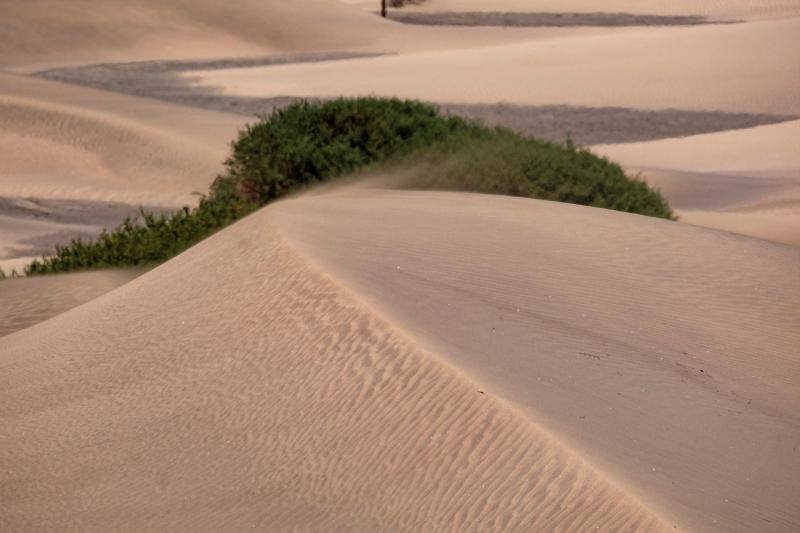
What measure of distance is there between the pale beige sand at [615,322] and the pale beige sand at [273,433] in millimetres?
186

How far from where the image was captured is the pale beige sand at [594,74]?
33250mm

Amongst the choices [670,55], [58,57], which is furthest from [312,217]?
[58,57]

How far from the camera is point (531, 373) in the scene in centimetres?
572

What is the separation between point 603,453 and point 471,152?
771cm

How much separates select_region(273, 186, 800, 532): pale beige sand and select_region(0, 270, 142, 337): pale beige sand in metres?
2.41

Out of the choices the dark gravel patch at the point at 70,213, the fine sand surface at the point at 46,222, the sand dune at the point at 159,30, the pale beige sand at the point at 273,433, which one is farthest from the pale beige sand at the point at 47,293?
the sand dune at the point at 159,30

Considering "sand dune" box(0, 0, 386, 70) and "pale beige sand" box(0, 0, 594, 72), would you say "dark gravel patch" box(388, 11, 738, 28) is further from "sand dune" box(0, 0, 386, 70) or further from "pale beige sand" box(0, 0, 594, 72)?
"sand dune" box(0, 0, 386, 70)

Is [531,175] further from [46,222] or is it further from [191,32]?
[191,32]

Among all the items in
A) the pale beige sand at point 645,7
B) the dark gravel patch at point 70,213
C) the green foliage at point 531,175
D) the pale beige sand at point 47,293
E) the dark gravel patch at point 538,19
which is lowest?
the dark gravel patch at point 70,213

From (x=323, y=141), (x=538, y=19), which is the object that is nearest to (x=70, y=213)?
(x=323, y=141)

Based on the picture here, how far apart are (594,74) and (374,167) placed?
25169 millimetres

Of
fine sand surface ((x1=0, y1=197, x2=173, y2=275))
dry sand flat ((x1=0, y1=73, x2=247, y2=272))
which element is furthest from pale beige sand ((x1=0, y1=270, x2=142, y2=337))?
dry sand flat ((x1=0, y1=73, x2=247, y2=272))

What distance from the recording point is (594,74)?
1454 inches

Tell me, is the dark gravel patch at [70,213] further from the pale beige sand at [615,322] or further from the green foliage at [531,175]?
the pale beige sand at [615,322]
